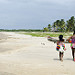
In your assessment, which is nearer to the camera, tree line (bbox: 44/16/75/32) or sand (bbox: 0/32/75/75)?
sand (bbox: 0/32/75/75)

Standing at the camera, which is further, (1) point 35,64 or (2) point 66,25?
(2) point 66,25

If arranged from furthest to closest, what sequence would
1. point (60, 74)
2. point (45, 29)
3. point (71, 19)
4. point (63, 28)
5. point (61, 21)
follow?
point (45, 29) → point (61, 21) → point (63, 28) → point (71, 19) → point (60, 74)

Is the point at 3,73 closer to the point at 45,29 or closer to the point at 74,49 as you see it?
the point at 74,49

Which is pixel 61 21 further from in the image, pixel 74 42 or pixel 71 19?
pixel 74 42

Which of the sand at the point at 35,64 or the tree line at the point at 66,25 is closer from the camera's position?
the sand at the point at 35,64

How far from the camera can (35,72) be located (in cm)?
760

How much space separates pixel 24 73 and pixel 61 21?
175839 millimetres

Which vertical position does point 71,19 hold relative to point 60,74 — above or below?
above

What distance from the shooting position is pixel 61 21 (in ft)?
593

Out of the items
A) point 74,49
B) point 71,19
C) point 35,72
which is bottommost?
point 35,72

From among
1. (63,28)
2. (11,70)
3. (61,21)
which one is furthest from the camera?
(61,21)

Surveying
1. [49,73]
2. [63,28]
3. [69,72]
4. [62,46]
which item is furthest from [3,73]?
[63,28]

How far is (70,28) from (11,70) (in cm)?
14918

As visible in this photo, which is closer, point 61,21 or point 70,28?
point 70,28
